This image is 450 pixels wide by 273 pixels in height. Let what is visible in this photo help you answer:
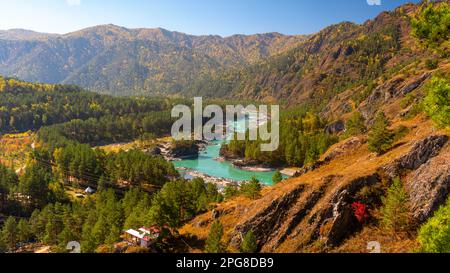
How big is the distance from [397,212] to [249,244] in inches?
704

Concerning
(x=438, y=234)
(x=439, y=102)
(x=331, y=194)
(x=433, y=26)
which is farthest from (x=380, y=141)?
(x=439, y=102)

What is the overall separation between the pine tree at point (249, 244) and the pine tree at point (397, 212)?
1604 centimetres

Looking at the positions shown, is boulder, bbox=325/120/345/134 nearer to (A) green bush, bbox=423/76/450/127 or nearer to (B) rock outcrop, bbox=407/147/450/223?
(B) rock outcrop, bbox=407/147/450/223

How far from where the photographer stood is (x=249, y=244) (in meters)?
43.7

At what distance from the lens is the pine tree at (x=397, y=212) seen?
3559 centimetres

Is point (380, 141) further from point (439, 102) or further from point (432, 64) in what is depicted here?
point (432, 64)

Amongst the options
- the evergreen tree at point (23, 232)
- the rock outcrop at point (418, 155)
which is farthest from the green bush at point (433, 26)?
the evergreen tree at point (23, 232)

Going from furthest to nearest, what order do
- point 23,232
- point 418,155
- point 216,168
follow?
point 216,168 → point 23,232 → point 418,155

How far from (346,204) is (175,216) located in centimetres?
2620

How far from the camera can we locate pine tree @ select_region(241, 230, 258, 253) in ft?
143

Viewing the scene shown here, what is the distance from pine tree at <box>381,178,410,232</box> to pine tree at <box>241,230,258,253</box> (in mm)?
16038
